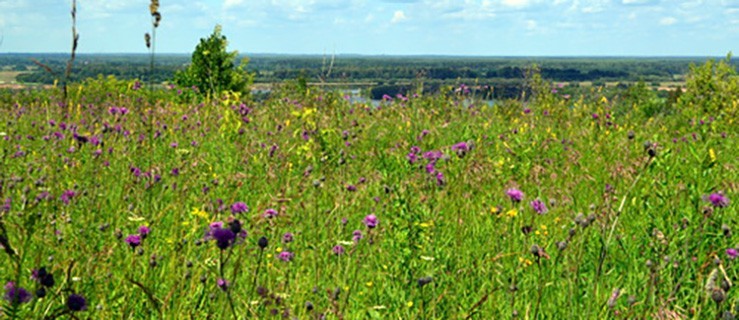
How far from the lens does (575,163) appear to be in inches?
180

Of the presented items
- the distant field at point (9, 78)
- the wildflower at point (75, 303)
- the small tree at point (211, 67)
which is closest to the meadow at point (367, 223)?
the wildflower at point (75, 303)

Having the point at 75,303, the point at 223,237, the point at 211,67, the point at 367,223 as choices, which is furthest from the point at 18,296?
the point at 211,67

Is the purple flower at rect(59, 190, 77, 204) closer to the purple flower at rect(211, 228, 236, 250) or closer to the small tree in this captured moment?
the purple flower at rect(211, 228, 236, 250)

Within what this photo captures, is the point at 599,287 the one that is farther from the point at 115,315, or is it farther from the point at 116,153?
the point at 116,153

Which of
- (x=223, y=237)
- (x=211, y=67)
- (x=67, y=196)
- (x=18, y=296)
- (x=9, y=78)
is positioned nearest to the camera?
(x=18, y=296)

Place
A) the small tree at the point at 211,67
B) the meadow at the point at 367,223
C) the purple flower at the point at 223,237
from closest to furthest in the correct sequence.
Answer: the purple flower at the point at 223,237, the meadow at the point at 367,223, the small tree at the point at 211,67

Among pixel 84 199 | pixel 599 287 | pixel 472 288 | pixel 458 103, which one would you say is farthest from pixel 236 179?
pixel 458 103

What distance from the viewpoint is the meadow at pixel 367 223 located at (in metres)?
2.15

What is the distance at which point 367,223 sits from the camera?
2.19m

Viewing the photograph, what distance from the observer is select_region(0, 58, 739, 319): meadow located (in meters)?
2.15

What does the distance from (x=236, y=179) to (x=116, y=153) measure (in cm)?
128

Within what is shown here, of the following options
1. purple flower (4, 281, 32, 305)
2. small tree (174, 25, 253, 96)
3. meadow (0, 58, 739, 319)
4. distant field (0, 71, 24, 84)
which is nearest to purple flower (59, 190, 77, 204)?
meadow (0, 58, 739, 319)

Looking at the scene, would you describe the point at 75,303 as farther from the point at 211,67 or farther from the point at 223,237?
the point at 211,67

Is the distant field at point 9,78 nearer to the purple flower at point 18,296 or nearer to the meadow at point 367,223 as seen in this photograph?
the meadow at point 367,223
